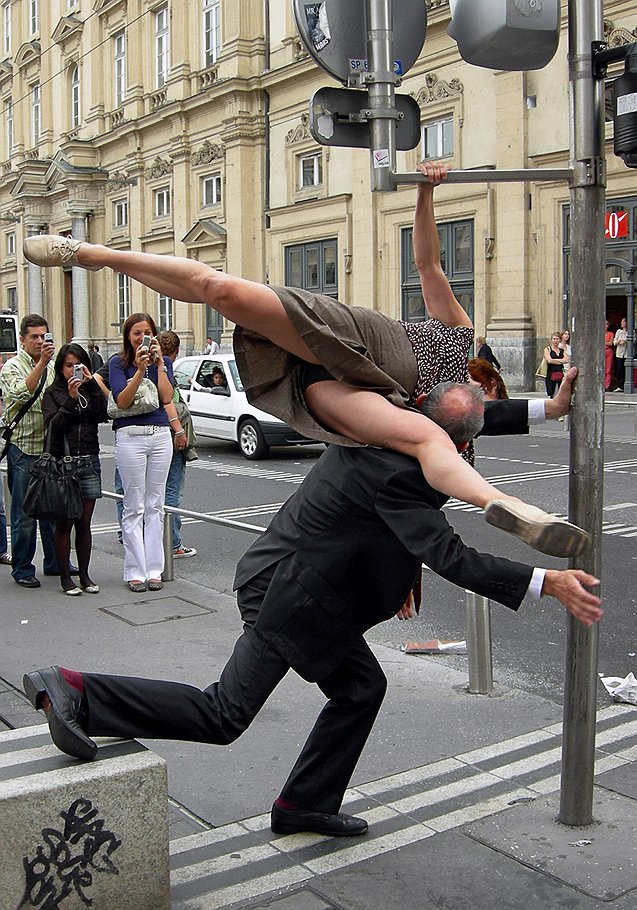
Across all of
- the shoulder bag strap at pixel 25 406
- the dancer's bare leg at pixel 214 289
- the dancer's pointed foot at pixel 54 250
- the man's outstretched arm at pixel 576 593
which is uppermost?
the dancer's pointed foot at pixel 54 250

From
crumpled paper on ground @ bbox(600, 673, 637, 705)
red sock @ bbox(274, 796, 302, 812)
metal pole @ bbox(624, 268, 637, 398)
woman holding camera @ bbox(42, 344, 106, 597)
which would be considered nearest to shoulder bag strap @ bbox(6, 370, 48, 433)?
woman holding camera @ bbox(42, 344, 106, 597)

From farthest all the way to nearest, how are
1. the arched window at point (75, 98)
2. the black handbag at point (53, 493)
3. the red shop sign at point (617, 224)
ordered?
the arched window at point (75, 98)
the red shop sign at point (617, 224)
the black handbag at point (53, 493)

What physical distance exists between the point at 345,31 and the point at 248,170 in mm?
32252

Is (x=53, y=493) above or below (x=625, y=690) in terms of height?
above

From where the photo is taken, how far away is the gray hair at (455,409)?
3217 millimetres

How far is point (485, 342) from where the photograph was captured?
2691cm

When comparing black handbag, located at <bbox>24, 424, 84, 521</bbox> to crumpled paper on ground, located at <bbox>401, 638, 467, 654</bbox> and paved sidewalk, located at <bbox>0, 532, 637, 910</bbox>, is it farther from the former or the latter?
crumpled paper on ground, located at <bbox>401, 638, 467, 654</bbox>

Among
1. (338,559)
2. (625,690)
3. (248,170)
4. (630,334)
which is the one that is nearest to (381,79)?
(338,559)

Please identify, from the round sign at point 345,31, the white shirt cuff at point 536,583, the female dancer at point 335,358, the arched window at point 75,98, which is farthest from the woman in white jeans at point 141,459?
the arched window at point 75,98

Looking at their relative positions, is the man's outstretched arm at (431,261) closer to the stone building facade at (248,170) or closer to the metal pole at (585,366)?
the metal pole at (585,366)

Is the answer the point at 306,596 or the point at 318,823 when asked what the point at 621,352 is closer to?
the point at 318,823

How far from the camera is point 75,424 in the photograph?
761cm

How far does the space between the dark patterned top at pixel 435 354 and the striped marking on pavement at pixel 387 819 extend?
158cm

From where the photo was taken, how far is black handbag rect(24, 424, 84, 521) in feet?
24.1
